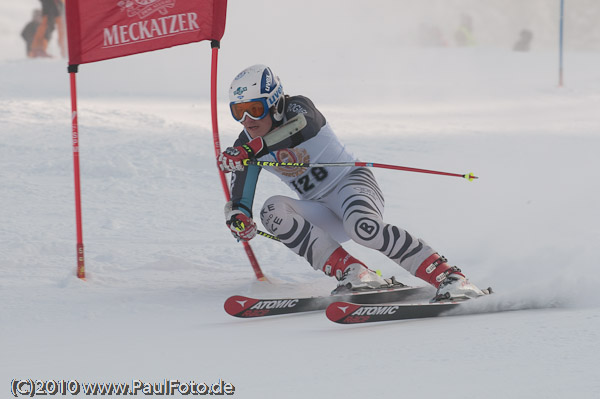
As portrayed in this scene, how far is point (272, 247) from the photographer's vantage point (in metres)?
5.08

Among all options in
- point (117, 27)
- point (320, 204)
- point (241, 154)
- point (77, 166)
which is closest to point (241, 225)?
point (241, 154)

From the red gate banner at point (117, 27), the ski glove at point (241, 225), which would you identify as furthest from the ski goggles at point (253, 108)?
the red gate banner at point (117, 27)

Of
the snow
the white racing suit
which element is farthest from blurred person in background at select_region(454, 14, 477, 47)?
the white racing suit

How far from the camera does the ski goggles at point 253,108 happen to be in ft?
12.3

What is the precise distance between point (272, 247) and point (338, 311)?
79.3 inches

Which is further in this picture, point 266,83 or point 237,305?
point 266,83

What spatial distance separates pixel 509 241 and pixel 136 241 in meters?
2.24

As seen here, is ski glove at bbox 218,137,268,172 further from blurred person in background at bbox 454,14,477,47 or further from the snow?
blurred person in background at bbox 454,14,477,47

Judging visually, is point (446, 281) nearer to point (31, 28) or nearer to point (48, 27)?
point (48, 27)

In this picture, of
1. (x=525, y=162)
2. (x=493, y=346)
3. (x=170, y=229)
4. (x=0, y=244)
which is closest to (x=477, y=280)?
(x=493, y=346)

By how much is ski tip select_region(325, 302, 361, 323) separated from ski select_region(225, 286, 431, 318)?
1.31ft

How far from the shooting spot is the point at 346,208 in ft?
12.4

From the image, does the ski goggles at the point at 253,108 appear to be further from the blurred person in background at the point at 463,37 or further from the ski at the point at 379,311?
the blurred person in background at the point at 463,37

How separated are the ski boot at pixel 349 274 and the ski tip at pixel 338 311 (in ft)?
1.91
